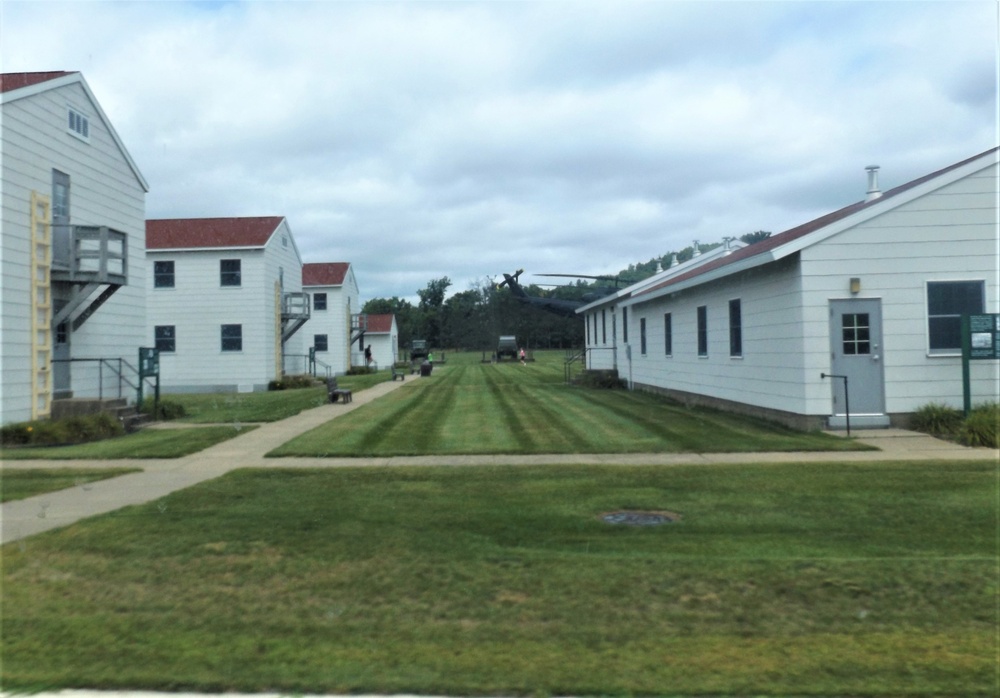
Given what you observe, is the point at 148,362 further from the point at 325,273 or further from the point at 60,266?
the point at 325,273

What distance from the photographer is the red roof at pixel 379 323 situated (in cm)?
6034

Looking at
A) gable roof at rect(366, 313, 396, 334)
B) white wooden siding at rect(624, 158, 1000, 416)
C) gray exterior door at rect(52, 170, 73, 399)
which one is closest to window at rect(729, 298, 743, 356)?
white wooden siding at rect(624, 158, 1000, 416)

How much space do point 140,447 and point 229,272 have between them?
2005cm

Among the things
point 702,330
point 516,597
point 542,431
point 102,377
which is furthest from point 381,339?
point 516,597

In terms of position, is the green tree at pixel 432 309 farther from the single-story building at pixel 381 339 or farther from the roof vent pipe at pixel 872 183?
the roof vent pipe at pixel 872 183

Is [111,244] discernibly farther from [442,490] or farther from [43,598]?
[43,598]

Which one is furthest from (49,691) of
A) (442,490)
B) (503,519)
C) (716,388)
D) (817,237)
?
(716,388)

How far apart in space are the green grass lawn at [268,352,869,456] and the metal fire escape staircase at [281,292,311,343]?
512 inches

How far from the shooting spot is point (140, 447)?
14141 millimetres

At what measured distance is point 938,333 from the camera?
14.4 metres

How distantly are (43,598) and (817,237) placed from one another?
12.7 m

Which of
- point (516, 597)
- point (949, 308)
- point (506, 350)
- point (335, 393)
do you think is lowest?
point (516, 597)

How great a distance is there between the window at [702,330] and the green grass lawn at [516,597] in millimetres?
12044

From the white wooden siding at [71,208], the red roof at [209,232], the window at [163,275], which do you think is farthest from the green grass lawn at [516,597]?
the window at [163,275]
